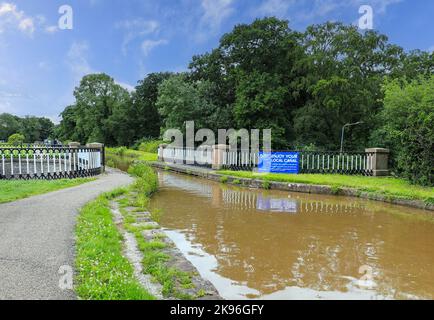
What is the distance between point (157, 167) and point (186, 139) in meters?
6.44

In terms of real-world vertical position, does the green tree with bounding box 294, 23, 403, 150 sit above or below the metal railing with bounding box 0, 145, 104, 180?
above

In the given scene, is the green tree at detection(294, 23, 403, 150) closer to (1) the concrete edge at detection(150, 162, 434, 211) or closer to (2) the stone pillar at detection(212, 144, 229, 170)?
(2) the stone pillar at detection(212, 144, 229, 170)

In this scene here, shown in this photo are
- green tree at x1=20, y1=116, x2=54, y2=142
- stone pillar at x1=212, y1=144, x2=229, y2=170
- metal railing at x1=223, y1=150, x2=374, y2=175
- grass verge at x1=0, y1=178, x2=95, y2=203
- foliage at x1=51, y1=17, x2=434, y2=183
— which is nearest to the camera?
grass verge at x1=0, y1=178, x2=95, y2=203

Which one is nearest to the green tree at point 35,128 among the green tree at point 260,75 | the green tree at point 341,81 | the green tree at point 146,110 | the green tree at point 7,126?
the green tree at point 7,126

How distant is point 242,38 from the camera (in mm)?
27312

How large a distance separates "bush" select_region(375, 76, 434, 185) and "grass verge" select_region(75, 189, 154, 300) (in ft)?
32.0

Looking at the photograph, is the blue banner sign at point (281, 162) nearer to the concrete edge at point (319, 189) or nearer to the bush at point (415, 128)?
the concrete edge at point (319, 189)

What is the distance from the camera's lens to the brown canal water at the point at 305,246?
417 cm

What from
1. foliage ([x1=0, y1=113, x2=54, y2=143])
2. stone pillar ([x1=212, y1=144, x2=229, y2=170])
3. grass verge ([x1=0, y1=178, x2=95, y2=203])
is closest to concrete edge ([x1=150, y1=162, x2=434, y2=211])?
stone pillar ([x1=212, y1=144, x2=229, y2=170])

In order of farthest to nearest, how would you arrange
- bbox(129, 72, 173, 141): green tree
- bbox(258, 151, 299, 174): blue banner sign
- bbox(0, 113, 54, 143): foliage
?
1. bbox(0, 113, 54, 143): foliage
2. bbox(129, 72, 173, 141): green tree
3. bbox(258, 151, 299, 174): blue banner sign

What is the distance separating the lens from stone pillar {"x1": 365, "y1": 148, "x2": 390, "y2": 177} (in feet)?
47.9

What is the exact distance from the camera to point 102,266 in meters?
3.81
